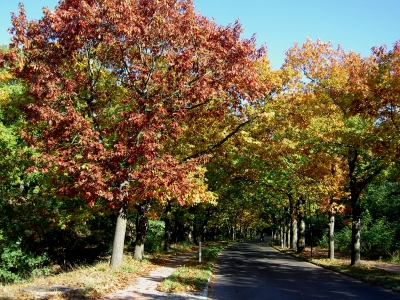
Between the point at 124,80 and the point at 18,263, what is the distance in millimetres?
10594

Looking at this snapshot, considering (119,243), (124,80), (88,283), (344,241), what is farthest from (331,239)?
(88,283)

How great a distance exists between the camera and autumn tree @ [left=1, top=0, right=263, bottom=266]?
36.0 feet

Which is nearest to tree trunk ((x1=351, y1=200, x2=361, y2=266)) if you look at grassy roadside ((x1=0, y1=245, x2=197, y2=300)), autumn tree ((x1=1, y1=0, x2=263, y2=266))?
autumn tree ((x1=1, y1=0, x2=263, y2=266))

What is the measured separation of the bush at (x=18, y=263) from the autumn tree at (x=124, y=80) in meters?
6.16

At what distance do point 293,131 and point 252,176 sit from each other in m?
7.34

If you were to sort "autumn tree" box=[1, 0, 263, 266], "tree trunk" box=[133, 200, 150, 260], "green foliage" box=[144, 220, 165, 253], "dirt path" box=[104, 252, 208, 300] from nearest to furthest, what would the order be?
1. "dirt path" box=[104, 252, 208, 300]
2. "autumn tree" box=[1, 0, 263, 266]
3. "tree trunk" box=[133, 200, 150, 260]
4. "green foliage" box=[144, 220, 165, 253]

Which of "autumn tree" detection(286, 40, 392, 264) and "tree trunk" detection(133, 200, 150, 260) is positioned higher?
"autumn tree" detection(286, 40, 392, 264)

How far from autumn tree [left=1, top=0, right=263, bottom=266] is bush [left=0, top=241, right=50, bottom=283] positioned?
20.2 ft

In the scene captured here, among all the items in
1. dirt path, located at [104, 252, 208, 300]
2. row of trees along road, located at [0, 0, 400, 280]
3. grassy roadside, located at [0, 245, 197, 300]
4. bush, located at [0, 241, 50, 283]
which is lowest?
bush, located at [0, 241, 50, 283]

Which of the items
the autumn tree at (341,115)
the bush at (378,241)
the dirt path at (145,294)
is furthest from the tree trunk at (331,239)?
the dirt path at (145,294)

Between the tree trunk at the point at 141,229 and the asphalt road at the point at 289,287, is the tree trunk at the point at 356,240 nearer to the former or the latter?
the asphalt road at the point at 289,287

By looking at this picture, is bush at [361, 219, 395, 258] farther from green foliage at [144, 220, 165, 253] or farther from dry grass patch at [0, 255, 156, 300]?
dry grass patch at [0, 255, 156, 300]

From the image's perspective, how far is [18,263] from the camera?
17203mm

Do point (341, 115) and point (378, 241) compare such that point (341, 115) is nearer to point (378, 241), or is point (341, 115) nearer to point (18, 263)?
point (378, 241)
